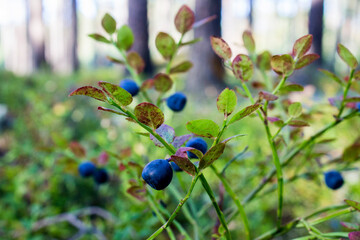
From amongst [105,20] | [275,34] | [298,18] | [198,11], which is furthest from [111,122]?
[275,34]

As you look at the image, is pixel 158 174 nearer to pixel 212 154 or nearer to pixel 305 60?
pixel 212 154

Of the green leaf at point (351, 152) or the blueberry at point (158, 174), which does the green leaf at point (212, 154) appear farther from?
the green leaf at point (351, 152)

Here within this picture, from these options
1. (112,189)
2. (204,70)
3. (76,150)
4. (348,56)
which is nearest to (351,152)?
(348,56)

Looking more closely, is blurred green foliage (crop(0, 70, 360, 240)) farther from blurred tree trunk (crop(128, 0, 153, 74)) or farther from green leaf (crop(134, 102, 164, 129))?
blurred tree trunk (crop(128, 0, 153, 74))

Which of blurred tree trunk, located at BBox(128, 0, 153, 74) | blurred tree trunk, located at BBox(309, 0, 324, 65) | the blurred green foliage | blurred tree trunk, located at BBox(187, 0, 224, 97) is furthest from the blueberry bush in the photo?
blurred tree trunk, located at BBox(309, 0, 324, 65)

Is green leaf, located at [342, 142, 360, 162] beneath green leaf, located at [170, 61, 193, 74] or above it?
beneath

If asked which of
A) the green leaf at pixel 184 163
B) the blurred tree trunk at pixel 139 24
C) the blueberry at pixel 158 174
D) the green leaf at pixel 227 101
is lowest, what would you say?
the blueberry at pixel 158 174

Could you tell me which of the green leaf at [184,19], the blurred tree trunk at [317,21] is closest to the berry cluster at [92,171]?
the green leaf at [184,19]
